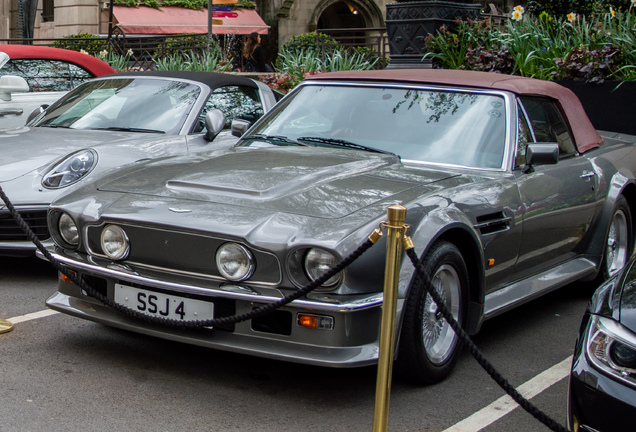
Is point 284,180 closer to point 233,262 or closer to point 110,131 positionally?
point 233,262

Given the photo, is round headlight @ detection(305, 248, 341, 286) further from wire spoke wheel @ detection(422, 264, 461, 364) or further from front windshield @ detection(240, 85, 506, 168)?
front windshield @ detection(240, 85, 506, 168)

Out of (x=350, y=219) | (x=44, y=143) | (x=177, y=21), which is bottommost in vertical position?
(x=44, y=143)

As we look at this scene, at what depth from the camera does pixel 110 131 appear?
22.0 feet

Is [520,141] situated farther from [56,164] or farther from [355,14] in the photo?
[355,14]

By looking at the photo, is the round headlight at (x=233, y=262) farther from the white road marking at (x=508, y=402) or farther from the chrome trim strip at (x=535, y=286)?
the chrome trim strip at (x=535, y=286)

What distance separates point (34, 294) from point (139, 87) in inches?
93.4

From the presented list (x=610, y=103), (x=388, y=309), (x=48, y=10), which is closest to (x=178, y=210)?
(x=388, y=309)

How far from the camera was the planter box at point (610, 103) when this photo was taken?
29.5 feet

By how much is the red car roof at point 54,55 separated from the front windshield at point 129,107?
156 cm

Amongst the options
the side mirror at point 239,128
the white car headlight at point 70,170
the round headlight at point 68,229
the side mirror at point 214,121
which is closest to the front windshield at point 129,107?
the side mirror at point 214,121

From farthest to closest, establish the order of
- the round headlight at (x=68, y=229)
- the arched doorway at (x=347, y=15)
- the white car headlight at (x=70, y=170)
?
the arched doorway at (x=347, y=15), the white car headlight at (x=70, y=170), the round headlight at (x=68, y=229)

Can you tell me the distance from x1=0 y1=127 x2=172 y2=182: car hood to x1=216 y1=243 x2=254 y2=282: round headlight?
2.74 m

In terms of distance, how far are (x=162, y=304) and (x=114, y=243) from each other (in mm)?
386

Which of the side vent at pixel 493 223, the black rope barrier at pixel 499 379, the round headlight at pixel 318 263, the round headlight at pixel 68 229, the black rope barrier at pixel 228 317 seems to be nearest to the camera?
the black rope barrier at pixel 499 379
